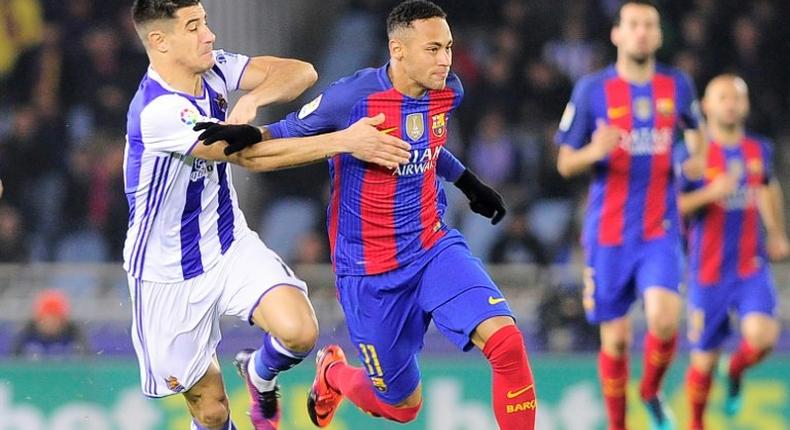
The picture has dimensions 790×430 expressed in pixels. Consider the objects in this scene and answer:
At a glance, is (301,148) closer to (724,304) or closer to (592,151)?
(592,151)

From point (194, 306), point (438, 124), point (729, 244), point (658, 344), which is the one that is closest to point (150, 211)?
point (194, 306)

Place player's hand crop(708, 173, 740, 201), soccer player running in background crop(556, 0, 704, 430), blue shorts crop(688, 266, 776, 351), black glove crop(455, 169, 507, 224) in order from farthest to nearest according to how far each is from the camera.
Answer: blue shorts crop(688, 266, 776, 351), player's hand crop(708, 173, 740, 201), soccer player running in background crop(556, 0, 704, 430), black glove crop(455, 169, 507, 224)

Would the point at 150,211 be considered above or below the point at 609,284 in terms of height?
above

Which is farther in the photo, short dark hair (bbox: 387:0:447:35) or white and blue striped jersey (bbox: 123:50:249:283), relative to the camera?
short dark hair (bbox: 387:0:447:35)

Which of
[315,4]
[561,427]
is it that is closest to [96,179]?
[315,4]

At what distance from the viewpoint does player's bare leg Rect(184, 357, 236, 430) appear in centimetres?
671

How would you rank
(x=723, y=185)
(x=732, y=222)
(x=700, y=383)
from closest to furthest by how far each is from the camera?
(x=723, y=185) < (x=700, y=383) < (x=732, y=222)

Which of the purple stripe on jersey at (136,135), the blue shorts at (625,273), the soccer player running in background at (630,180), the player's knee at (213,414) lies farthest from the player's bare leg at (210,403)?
the blue shorts at (625,273)

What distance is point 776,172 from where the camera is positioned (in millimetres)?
12375

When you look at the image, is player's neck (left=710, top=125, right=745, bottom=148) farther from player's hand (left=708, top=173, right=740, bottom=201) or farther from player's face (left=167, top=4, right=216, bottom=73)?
player's face (left=167, top=4, right=216, bottom=73)

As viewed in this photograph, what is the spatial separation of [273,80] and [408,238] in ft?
3.01

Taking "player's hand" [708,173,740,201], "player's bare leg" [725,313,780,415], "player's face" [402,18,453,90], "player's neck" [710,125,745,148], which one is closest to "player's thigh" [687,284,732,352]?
"player's bare leg" [725,313,780,415]

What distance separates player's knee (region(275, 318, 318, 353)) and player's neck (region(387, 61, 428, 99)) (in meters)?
1.06

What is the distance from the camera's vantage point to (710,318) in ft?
32.6
